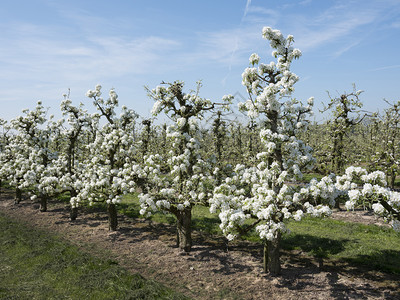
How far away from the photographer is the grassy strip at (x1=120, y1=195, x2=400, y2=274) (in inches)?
609

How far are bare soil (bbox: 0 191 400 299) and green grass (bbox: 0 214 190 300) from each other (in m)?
1.55

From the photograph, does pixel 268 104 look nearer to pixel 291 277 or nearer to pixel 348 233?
pixel 291 277

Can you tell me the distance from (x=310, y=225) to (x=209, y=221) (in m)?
8.66

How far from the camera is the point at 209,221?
79.5ft

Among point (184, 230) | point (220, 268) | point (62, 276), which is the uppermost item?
point (184, 230)

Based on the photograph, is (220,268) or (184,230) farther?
(184,230)

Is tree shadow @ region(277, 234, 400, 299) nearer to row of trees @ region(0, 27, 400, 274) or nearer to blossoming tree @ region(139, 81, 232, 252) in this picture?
row of trees @ region(0, 27, 400, 274)

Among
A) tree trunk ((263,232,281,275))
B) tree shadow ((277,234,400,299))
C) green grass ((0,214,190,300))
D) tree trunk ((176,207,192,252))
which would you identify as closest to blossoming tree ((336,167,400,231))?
tree shadow ((277,234,400,299))

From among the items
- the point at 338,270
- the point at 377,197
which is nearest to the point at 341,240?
the point at 338,270

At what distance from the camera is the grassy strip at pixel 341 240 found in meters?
15.5

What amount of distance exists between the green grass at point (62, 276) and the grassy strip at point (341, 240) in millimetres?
9119

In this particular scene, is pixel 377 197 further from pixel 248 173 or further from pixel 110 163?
pixel 110 163

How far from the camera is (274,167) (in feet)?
43.5

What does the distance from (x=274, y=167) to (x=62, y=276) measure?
485 inches
